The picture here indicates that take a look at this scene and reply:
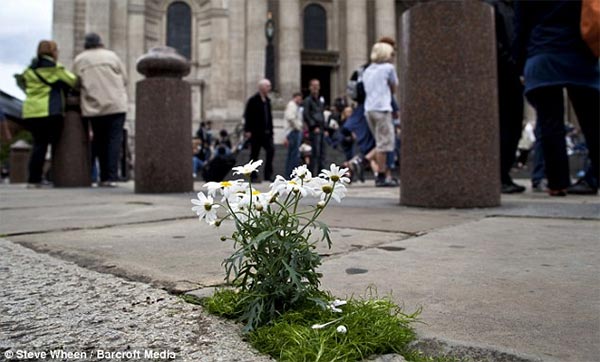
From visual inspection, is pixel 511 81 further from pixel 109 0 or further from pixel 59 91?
pixel 109 0

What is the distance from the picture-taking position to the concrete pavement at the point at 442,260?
1.28 m

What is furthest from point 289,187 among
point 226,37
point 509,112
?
point 226,37

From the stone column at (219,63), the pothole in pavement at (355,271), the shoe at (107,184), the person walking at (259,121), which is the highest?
the stone column at (219,63)

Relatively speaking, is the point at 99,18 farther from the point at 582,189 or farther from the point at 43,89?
the point at 582,189

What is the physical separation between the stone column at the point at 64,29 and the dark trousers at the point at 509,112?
2539 cm

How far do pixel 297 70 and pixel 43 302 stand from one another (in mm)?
25930

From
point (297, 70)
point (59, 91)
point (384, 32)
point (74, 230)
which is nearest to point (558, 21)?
point (74, 230)

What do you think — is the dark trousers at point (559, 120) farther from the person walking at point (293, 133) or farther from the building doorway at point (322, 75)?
the building doorway at point (322, 75)

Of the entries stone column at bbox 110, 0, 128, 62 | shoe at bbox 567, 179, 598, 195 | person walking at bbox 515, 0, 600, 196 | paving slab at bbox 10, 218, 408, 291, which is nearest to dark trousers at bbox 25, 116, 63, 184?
paving slab at bbox 10, 218, 408, 291

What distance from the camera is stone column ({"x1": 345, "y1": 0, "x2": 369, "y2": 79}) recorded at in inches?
1125

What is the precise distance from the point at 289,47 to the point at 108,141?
19585 mm

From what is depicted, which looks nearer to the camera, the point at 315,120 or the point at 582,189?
the point at 582,189

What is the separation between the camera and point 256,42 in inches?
1059

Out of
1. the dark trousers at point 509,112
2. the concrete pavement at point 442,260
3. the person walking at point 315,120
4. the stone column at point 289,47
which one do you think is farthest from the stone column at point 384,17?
the concrete pavement at point 442,260
